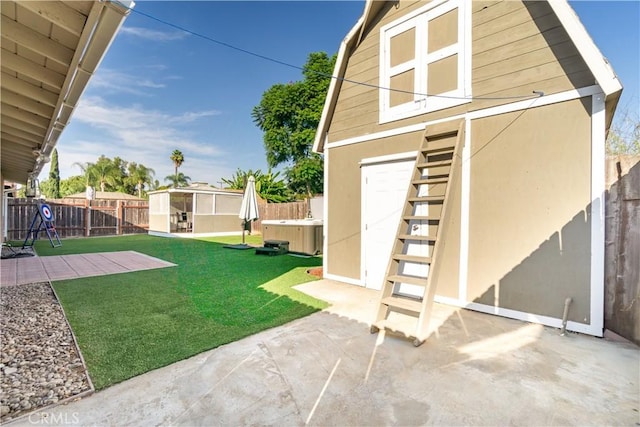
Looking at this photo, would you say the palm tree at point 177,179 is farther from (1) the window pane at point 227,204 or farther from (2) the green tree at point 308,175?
(1) the window pane at point 227,204

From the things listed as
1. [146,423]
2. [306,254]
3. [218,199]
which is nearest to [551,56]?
[146,423]

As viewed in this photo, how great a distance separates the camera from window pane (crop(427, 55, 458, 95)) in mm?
4047

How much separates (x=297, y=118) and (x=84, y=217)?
44.7 ft

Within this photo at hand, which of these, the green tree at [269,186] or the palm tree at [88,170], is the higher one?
the palm tree at [88,170]

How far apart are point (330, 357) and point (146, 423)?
1.46 metres

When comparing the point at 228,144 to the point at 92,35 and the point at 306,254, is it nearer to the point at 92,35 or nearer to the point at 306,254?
the point at 306,254

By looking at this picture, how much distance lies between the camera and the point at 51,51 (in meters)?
2.52

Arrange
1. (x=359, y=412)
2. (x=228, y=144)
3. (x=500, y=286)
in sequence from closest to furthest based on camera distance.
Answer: (x=359, y=412) < (x=500, y=286) < (x=228, y=144)

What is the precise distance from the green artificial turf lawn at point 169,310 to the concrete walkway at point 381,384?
28 cm

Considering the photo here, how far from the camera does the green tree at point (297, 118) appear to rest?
19.0m

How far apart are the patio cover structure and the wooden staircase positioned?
11.0 feet

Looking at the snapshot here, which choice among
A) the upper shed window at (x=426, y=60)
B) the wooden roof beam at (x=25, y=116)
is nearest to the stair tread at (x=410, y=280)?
the upper shed window at (x=426, y=60)

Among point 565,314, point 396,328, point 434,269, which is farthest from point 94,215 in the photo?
point 565,314

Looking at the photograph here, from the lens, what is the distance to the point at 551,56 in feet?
10.9
